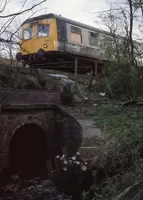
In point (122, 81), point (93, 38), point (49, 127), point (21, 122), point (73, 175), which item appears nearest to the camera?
point (73, 175)

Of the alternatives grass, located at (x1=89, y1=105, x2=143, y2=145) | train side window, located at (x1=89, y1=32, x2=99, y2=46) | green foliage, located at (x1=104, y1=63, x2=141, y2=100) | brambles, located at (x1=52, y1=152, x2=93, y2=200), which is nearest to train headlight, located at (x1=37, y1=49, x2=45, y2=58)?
green foliage, located at (x1=104, y1=63, x2=141, y2=100)

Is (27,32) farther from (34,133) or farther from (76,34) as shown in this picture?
(34,133)

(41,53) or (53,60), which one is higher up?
(41,53)

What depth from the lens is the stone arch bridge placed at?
9023 millimetres

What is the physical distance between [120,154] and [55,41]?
8471 millimetres

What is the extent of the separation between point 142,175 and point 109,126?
14.6 feet

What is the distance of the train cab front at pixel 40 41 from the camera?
14.1 meters

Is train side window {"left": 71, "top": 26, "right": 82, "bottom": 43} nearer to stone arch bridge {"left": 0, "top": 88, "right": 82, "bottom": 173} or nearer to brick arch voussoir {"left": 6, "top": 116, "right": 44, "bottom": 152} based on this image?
stone arch bridge {"left": 0, "top": 88, "right": 82, "bottom": 173}

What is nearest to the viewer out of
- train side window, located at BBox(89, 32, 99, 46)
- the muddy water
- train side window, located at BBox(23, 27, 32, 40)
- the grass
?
the grass

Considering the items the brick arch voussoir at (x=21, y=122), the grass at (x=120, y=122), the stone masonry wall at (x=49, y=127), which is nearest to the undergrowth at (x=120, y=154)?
the grass at (x=120, y=122)

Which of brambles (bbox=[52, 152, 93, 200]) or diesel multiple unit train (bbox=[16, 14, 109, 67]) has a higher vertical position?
diesel multiple unit train (bbox=[16, 14, 109, 67])

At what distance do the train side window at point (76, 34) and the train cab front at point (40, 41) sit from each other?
117cm

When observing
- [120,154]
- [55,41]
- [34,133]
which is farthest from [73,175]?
[55,41]

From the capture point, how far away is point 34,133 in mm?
11094
